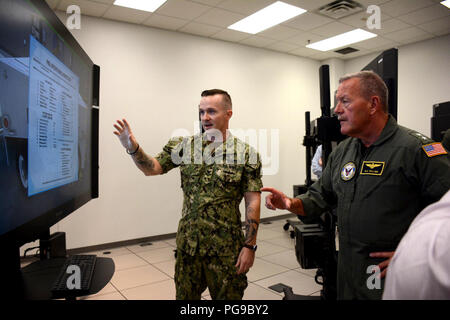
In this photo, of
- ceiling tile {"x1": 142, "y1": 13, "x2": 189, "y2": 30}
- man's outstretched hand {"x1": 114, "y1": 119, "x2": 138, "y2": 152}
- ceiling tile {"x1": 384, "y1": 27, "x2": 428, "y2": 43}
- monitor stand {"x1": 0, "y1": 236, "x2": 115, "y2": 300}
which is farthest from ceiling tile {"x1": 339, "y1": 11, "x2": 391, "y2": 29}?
monitor stand {"x1": 0, "y1": 236, "x2": 115, "y2": 300}

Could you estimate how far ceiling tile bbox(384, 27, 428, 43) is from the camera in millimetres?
5080

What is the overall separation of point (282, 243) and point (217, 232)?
10.3 feet

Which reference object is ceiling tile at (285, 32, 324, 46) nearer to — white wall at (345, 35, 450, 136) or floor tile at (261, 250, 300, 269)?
white wall at (345, 35, 450, 136)

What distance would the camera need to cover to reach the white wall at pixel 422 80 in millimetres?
5406

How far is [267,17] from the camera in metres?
4.48

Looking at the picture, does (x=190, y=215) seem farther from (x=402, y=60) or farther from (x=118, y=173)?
(x=402, y=60)

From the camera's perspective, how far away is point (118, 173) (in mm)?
4340

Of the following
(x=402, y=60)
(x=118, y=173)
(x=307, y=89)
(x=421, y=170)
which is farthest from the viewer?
(x=307, y=89)

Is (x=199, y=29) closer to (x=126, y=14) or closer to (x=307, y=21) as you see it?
(x=126, y=14)

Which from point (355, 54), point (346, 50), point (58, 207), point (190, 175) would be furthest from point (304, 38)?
point (58, 207)
